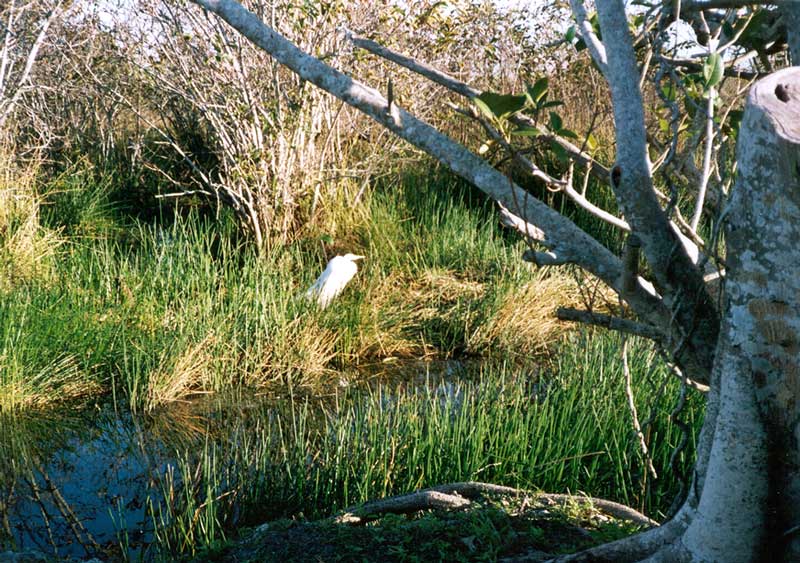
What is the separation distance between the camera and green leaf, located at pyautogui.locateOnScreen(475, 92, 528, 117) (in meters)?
1.88

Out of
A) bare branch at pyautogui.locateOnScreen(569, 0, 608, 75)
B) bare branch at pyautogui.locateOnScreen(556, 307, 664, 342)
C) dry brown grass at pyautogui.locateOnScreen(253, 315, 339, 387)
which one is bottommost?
dry brown grass at pyautogui.locateOnScreen(253, 315, 339, 387)

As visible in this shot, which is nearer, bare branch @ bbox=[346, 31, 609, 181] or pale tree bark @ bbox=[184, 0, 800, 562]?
pale tree bark @ bbox=[184, 0, 800, 562]

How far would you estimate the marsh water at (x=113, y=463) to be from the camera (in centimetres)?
388

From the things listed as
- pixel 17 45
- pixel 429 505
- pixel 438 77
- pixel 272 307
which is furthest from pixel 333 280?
pixel 438 77

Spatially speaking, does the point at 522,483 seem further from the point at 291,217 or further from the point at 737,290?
the point at 291,217

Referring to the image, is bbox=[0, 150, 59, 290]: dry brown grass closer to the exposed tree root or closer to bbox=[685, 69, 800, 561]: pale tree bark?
the exposed tree root

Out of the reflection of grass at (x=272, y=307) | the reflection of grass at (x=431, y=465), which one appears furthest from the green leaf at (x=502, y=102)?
the reflection of grass at (x=272, y=307)

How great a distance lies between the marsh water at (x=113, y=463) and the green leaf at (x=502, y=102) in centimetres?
214

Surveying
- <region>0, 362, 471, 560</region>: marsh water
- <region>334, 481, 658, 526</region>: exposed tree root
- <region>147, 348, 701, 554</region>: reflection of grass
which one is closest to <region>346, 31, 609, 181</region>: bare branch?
<region>334, 481, 658, 526</region>: exposed tree root

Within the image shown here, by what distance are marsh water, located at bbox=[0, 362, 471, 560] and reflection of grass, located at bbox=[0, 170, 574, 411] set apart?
22 cm

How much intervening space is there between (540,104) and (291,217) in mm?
6182

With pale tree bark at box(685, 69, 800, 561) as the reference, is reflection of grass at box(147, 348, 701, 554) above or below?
below

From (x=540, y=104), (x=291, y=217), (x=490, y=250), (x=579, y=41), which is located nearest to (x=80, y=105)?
(x=291, y=217)

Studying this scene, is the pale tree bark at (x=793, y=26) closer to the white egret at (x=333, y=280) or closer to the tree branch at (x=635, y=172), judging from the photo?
the tree branch at (x=635, y=172)
